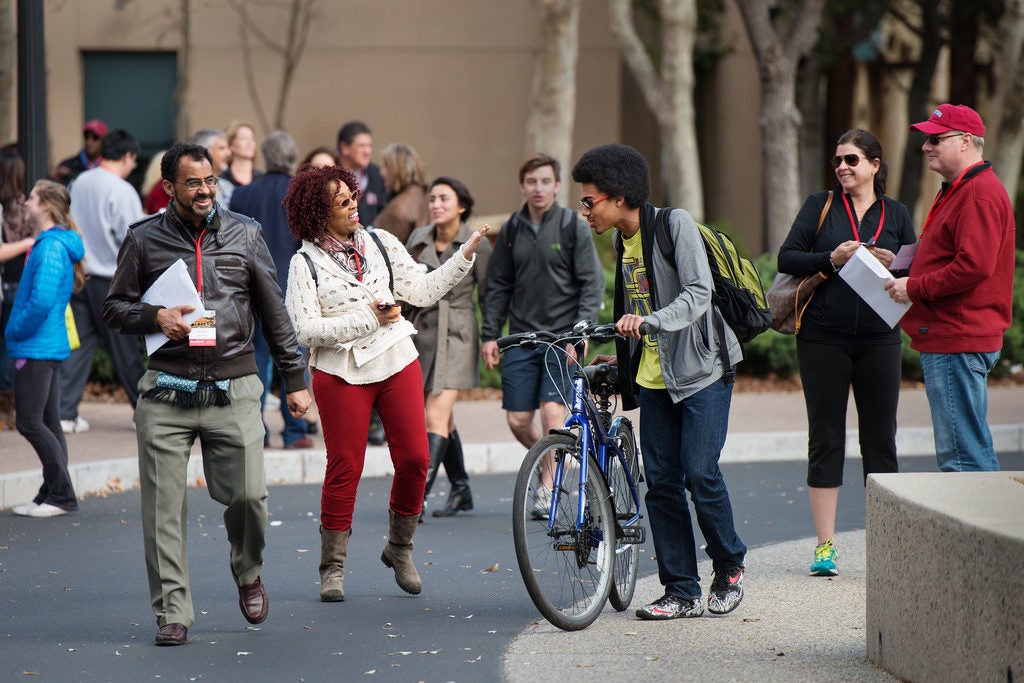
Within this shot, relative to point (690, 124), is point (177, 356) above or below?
below

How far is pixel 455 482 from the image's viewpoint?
29.6 ft

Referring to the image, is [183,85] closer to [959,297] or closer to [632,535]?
[632,535]

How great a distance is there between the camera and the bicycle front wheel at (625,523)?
6.32 meters

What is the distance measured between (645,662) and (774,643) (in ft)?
1.94

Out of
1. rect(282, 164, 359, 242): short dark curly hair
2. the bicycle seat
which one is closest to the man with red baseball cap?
rect(282, 164, 359, 242): short dark curly hair

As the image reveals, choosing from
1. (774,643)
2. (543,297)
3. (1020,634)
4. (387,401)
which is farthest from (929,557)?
(543,297)

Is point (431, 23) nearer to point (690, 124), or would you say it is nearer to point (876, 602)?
point (690, 124)

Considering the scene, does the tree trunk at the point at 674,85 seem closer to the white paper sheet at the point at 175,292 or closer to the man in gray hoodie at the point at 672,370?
the man in gray hoodie at the point at 672,370

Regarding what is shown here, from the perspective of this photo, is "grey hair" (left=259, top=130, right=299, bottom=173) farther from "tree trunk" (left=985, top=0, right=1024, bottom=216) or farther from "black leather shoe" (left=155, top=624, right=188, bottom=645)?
"tree trunk" (left=985, top=0, right=1024, bottom=216)

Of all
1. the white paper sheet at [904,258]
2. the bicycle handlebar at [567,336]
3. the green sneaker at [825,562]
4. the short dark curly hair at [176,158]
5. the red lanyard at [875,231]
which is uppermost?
the short dark curly hair at [176,158]

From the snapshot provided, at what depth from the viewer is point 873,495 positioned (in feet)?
17.5

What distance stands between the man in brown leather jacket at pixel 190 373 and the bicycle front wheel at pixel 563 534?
1.11m

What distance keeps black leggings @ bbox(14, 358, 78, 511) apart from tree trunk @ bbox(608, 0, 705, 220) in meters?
9.50

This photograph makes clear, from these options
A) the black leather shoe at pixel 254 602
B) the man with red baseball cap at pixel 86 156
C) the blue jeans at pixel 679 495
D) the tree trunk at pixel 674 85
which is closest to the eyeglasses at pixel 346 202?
the blue jeans at pixel 679 495
